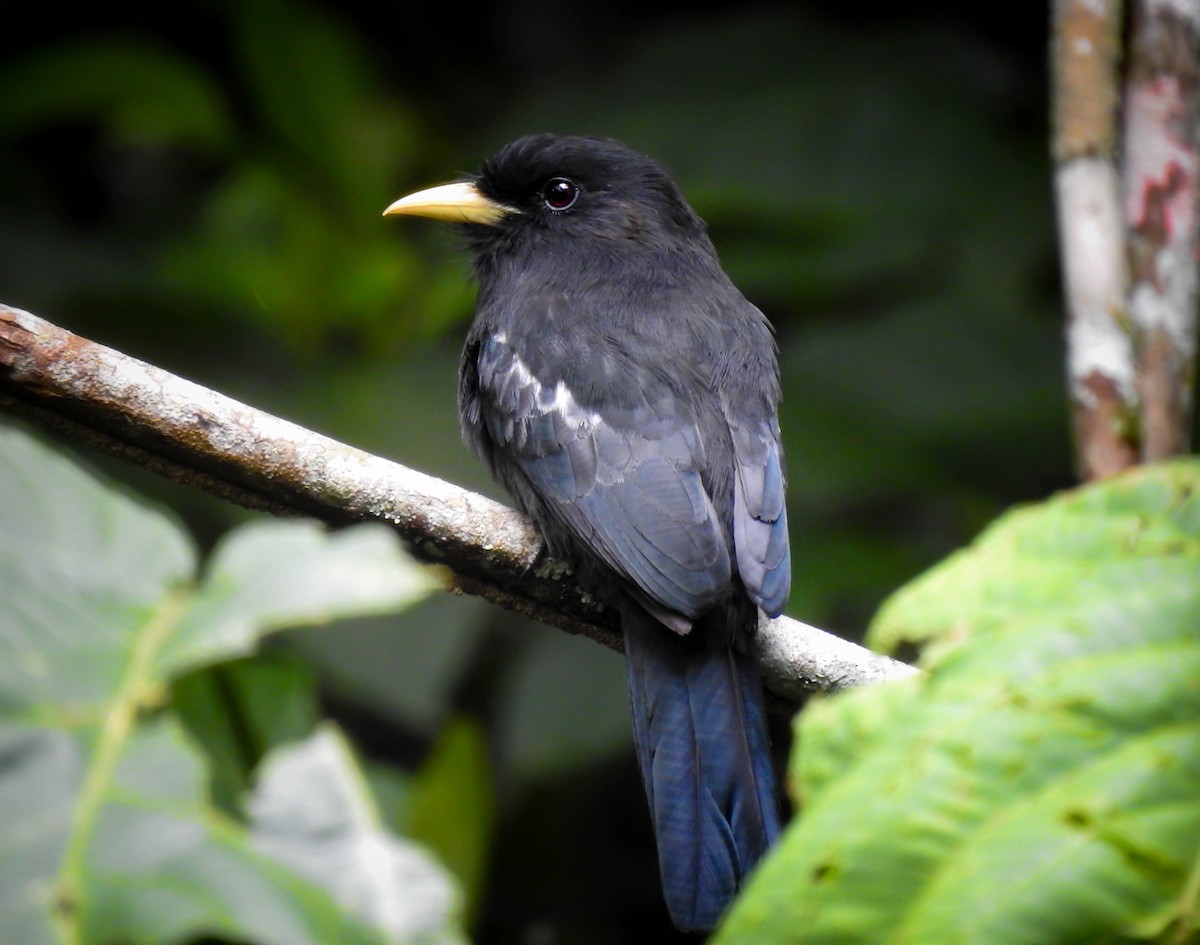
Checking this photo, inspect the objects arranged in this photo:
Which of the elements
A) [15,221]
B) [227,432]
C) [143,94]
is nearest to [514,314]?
[227,432]

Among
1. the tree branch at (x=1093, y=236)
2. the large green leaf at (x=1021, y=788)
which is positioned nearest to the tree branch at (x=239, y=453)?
the large green leaf at (x=1021, y=788)

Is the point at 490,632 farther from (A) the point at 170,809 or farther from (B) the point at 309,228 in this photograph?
(A) the point at 170,809

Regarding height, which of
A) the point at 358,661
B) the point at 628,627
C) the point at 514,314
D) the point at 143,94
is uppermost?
the point at 143,94

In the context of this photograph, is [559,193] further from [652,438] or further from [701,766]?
[701,766]

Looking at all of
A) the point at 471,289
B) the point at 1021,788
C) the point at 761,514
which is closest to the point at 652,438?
the point at 761,514

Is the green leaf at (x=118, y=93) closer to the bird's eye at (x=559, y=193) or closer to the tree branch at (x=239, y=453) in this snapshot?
the bird's eye at (x=559, y=193)

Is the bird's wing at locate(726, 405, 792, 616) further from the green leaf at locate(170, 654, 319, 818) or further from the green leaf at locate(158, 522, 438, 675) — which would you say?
the green leaf at locate(158, 522, 438, 675)
